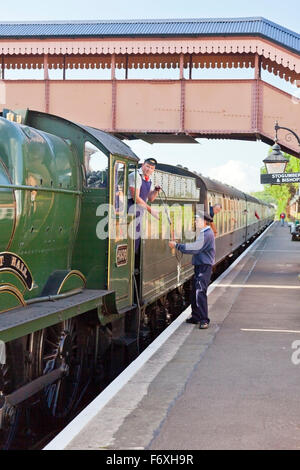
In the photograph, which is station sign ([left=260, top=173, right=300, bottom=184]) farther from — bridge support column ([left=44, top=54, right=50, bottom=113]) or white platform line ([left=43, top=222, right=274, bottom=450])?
white platform line ([left=43, top=222, right=274, bottom=450])

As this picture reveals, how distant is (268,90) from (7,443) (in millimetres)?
14761

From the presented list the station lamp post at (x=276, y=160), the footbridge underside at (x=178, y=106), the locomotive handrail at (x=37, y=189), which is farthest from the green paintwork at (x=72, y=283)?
the footbridge underside at (x=178, y=106)

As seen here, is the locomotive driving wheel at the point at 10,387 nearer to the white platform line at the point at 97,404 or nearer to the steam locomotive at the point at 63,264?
the steam locomotive at the point at 63,264

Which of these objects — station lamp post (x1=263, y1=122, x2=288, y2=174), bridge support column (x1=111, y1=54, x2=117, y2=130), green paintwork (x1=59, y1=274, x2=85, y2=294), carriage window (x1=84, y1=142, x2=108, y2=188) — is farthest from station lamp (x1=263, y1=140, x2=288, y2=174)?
green paintwork (x1=59, y1=274, x2=85, y2=294)

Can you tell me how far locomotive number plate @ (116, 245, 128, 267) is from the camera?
26.3 feet

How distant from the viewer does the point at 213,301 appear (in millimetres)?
12234

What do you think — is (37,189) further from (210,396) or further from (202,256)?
(202,256)

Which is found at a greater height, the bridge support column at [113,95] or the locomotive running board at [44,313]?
the bridge support column at [113,95]

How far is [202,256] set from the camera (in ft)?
31.1

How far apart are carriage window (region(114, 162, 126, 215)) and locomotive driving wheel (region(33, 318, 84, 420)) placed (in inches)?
61.5

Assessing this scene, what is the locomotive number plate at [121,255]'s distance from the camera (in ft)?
26.3

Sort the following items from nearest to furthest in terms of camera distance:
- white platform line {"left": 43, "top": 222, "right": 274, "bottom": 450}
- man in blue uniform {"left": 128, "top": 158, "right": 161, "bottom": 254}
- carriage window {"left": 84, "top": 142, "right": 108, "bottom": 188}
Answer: white platform line {"left": 43, "top": 222, "right": 274, "bottom": 450}, carriage window {"left": 84, "top": 142, "right": 108, "bottom": 188}, man in blue uniform {"left": 128, "top": 158, "right": 161, "bottom": 254}

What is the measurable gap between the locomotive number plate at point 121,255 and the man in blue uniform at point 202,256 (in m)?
1.18

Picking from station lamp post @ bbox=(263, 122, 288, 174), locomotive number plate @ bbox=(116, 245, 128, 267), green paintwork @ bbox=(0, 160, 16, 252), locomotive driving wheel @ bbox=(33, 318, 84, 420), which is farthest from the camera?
station lamp post @ bbox=(263, 122, 288, 174)
